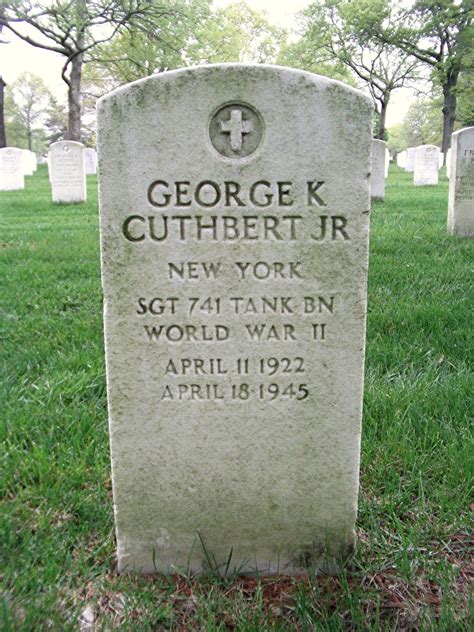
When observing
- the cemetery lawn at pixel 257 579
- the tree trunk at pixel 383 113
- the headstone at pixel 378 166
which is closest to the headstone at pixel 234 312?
the cemetery lawn at pixel 257 579

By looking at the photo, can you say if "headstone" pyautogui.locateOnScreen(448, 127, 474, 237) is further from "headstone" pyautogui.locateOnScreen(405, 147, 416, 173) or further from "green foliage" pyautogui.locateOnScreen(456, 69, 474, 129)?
"green foliage" pyautogui.locateOnScreen(456, 69, 474, 129)

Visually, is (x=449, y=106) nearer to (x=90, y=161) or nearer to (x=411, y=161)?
(x=411, y=161)

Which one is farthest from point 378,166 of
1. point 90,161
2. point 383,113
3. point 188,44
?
point 383,113

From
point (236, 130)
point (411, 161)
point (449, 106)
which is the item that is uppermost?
point (449, 106)

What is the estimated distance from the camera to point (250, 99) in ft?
5.93

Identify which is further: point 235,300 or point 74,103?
point 74,103

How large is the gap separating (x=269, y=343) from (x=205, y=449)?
45 cm

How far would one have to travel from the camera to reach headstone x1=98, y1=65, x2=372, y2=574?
1.81m

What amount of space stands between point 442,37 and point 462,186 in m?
28.1

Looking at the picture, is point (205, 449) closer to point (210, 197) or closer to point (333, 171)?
point (210, 197)

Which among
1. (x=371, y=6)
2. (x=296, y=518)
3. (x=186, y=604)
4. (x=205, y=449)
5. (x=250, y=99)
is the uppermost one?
(x=371, y=6)

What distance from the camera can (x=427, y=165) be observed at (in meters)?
17.4

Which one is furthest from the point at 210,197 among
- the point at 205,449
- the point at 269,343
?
the point at 205,449

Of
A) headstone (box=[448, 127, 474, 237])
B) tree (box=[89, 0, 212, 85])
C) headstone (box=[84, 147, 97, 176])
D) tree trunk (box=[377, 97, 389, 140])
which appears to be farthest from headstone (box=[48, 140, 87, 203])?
tree trunk (box=[377, 97, 389, 140])
